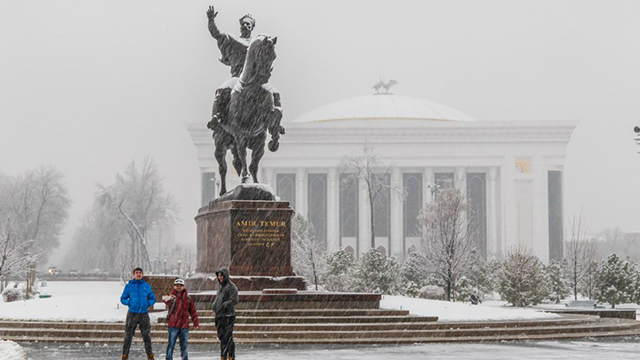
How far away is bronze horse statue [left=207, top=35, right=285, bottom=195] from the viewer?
2083 cm

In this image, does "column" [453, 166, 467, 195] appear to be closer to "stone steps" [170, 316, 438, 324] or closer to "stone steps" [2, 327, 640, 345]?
"stone steps" [2, 327, 640, 345]

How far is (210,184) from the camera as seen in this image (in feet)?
286

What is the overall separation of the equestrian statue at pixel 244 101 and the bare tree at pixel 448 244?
1659 cm

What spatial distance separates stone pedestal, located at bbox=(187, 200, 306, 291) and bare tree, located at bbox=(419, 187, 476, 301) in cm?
1741

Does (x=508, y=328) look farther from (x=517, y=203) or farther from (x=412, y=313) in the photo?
(x=517, y=203)

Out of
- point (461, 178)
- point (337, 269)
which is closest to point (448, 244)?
point (337, 269)

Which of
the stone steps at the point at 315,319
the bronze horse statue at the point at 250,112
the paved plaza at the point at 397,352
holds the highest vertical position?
→ the bronze horse statue at the point at 250,112

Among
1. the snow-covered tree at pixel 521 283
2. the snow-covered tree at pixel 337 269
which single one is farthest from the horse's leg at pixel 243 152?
the snow-covered tree at pixel 521 283

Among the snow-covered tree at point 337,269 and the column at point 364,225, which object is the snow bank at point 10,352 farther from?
the column at point 364,225

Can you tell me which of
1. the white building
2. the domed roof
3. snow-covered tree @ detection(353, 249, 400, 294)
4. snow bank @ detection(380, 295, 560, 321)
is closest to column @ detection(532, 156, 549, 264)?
the white building

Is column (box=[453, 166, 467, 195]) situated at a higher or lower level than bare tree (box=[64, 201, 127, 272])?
higher

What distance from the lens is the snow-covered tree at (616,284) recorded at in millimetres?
38219

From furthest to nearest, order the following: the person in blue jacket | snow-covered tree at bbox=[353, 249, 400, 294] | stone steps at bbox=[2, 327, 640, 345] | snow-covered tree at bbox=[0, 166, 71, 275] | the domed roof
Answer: the domed roof → snow-covered tree at bbox=[0, 166, 71, 275] → snow-covered tree at bbox=[353, 249, 400, 294] → stone steps at bbox=[2, 327, 640, 345] → the person in blue jacket

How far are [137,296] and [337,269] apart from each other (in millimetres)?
28189
